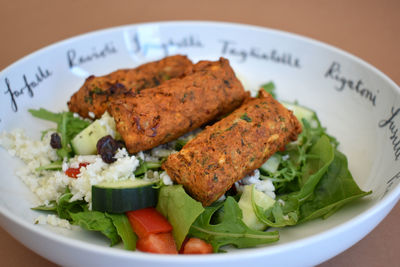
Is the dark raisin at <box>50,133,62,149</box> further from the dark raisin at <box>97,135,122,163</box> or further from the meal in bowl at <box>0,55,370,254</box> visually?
the dark raisin at <box>97,135,122,163</box>

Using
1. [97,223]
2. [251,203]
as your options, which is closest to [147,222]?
[97,223]

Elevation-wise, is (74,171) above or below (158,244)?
above

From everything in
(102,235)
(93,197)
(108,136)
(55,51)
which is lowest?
(102,235)

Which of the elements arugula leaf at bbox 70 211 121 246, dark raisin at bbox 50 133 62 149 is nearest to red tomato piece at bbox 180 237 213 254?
arugula leaf at bbox 70 211 121 246

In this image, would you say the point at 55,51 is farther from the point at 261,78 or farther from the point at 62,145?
the point at 261,78

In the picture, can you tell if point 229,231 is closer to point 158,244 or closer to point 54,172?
point 158,244

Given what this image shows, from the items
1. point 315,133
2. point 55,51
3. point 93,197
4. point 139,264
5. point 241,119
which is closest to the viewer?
point 139,264

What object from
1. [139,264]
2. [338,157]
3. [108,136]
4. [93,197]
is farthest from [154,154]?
[338,157]
